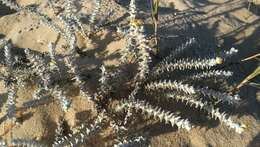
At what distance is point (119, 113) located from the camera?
3.29 m

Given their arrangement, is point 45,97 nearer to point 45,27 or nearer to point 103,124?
point 103,124

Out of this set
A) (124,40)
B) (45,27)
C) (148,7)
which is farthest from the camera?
(148,7)

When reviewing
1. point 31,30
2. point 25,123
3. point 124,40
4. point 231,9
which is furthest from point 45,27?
point 231,9

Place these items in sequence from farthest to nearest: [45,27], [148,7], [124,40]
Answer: [148,7]
[45,27]
[124,40]

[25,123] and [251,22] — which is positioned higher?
[251,22]

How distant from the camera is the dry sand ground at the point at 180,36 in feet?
10.6

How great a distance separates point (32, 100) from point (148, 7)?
1629 mm

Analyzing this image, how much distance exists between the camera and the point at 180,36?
3.94m

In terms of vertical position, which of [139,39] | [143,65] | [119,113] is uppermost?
[139,39]

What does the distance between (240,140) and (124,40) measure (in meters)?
1.29

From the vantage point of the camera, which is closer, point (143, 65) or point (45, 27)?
point (143, 65)

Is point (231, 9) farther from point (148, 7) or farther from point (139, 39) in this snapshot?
point (139, 39)

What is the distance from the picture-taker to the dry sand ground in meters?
3.25

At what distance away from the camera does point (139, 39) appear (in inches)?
129
